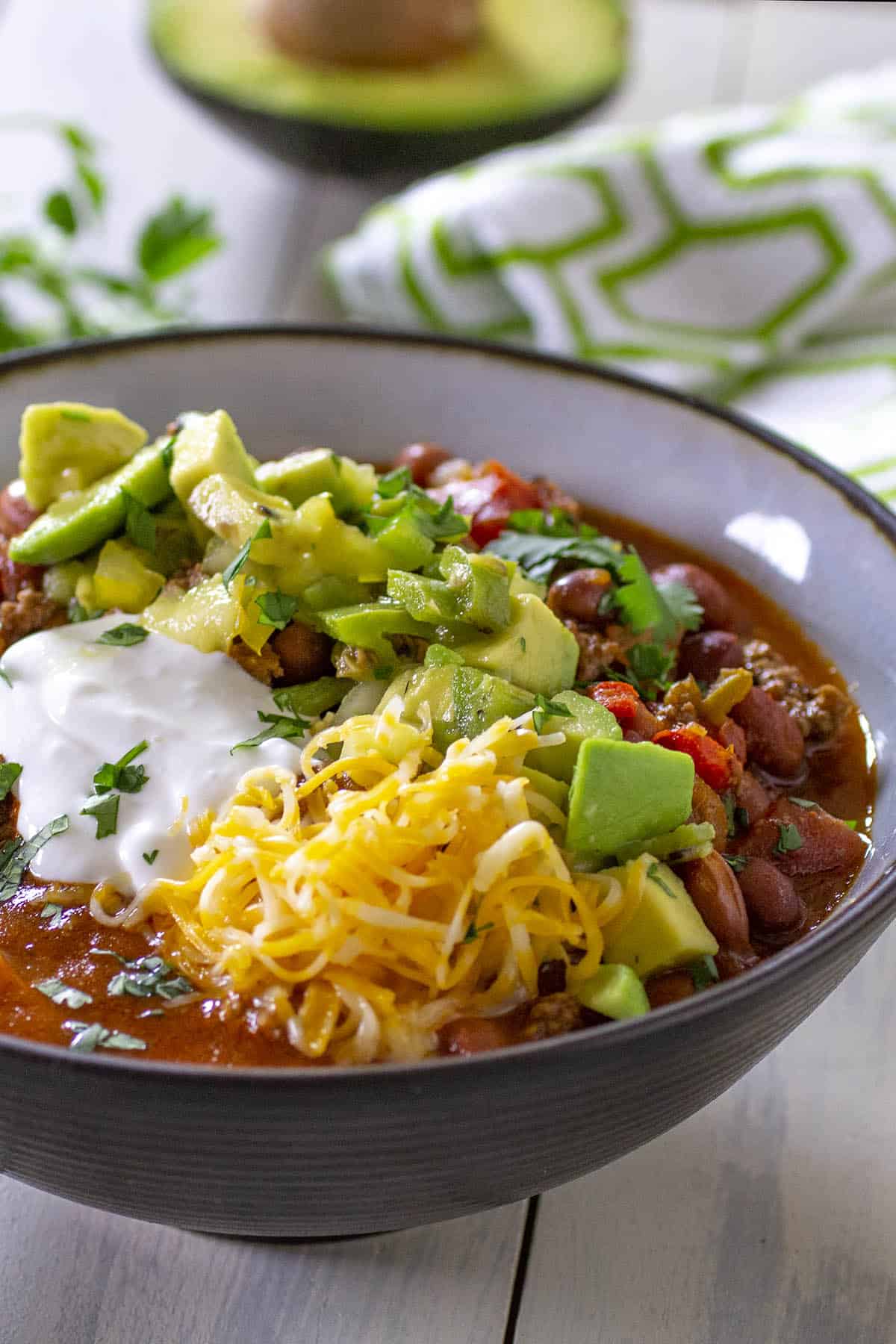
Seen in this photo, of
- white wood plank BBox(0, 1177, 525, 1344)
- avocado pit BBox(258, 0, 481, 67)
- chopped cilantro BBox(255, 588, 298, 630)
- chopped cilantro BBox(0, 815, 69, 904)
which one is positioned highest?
avocado pit BBox(258, 0, 481, 67)

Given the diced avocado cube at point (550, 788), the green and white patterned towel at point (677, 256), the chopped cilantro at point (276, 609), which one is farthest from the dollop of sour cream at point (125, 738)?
the green and white patterned towel at point (677, 256)

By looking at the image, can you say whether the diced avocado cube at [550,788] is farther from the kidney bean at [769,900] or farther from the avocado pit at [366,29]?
the avocado pit at [366,29]

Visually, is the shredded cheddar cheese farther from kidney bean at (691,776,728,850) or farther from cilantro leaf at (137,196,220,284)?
cilantro leaf at (137,196,220,284)

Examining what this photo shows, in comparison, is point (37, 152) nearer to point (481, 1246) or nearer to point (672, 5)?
point (672, 5)

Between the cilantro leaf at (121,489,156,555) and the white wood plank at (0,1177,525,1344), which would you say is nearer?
the white wood plank at (0,1177,525,1344)

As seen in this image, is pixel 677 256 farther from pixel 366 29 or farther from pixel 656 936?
pixel 656 936

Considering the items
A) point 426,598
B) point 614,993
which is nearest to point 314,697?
point 426,598

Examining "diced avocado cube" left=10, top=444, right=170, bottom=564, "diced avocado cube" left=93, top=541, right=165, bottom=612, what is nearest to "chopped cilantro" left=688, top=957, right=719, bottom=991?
"diced avocado cube" left=93, top=541, right=165, bottom=612
